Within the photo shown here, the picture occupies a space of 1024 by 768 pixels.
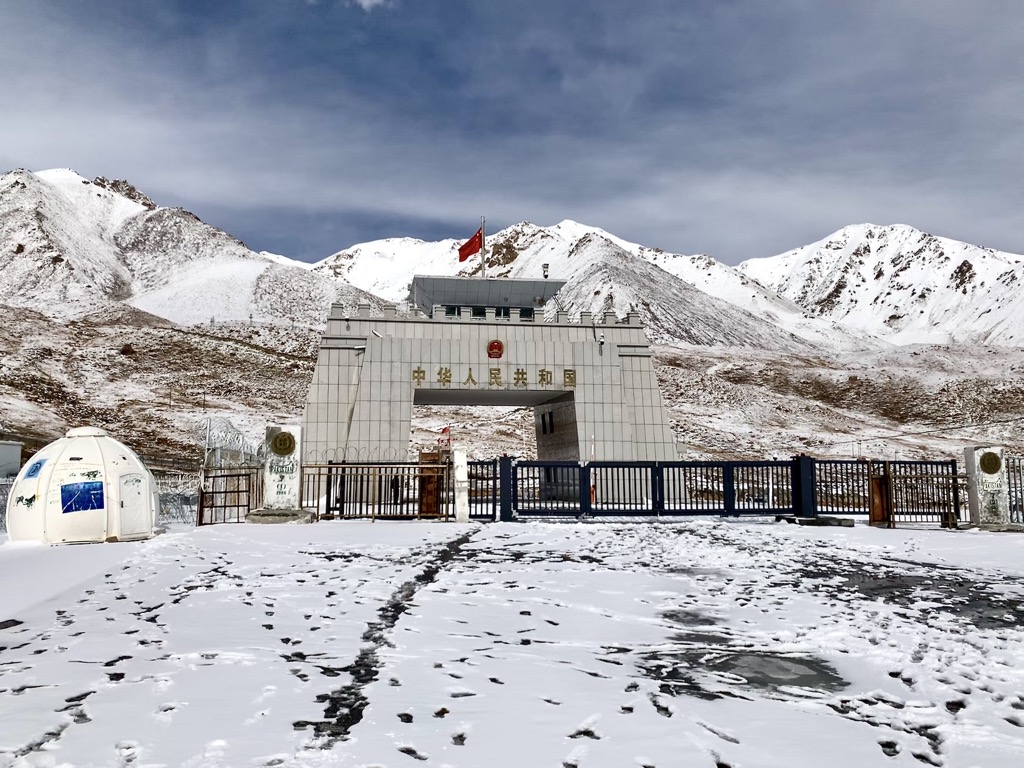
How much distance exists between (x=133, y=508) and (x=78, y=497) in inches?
42.1

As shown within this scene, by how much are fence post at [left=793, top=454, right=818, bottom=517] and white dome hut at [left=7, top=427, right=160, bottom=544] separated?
16.6 meters

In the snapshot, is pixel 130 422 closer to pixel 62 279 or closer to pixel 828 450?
pixel 828 450

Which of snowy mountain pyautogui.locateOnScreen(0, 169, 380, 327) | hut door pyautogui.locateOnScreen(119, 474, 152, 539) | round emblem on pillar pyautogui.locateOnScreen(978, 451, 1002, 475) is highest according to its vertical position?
snowy mountain pyautogui.locateOnScreen(0, 169, 380, 327)

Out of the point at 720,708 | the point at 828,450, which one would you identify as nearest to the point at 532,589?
the point at 720,708

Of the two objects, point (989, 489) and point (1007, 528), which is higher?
point (989, 489)

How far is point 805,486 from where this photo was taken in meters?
20.0

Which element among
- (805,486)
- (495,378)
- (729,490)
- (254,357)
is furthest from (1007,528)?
(254,357)

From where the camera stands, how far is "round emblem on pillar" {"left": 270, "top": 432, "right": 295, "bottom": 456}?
17.8m

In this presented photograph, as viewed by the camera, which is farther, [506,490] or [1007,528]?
[506,490]

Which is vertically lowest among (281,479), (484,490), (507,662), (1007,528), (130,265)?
(1007,528)

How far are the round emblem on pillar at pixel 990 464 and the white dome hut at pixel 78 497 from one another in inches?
792

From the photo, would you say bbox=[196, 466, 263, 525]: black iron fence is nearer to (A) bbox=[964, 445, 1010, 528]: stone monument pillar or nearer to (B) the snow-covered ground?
(B) the snow-covered ground

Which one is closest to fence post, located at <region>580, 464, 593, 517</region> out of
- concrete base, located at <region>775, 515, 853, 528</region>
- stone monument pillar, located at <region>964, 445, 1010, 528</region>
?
concrete base, located at <region>775, 515, 853, 528</region>

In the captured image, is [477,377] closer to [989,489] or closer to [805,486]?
[805,486]
